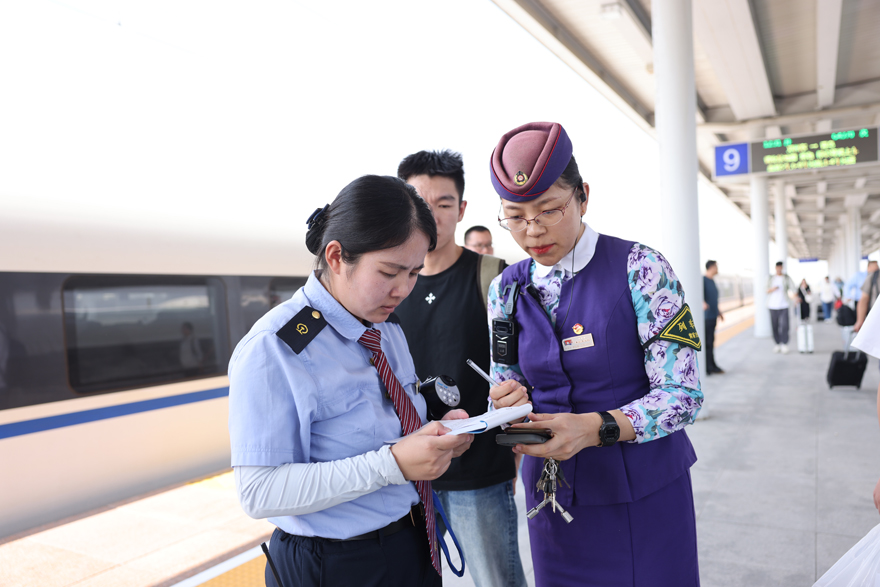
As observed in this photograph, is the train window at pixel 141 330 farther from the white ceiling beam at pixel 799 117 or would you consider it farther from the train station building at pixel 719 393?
the white ceiling beam at pixel 799 117

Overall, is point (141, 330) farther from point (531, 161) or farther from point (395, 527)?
point (531, 161)

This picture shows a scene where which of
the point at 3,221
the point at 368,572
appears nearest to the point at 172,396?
the point at 3,221

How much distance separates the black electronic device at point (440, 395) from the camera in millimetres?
1426

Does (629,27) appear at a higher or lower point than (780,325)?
higher

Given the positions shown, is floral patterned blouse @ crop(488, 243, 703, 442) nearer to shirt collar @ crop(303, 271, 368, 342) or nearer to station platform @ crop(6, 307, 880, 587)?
shirt collar @ crop(303, 271, 368, 342)

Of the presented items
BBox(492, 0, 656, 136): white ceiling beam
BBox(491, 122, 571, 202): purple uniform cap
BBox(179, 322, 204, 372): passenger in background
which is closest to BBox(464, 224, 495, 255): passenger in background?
BBox(179, 322, 204, 372): passenger in background

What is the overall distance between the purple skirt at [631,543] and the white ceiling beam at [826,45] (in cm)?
789

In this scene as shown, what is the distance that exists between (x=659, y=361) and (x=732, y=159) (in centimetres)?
1046

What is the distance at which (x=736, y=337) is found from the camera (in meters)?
14.3

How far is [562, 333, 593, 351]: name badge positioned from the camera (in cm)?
138

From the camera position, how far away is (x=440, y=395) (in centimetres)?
143

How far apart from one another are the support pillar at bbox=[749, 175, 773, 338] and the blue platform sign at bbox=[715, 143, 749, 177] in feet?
11.8

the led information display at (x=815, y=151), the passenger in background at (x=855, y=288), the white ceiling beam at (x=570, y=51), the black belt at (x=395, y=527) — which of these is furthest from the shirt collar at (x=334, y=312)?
the passenger in background at (x=855, y=288)

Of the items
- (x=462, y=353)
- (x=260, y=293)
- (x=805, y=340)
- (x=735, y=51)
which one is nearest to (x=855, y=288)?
(x=805, y=340)
